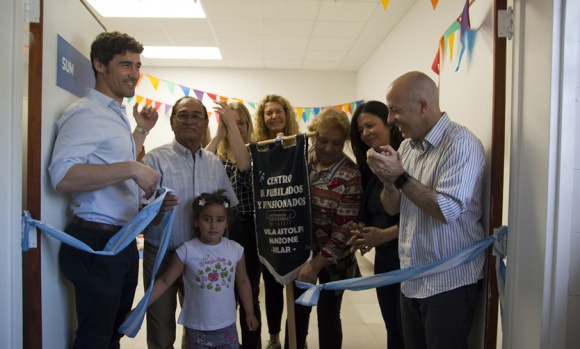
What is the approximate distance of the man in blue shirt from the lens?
1409mm

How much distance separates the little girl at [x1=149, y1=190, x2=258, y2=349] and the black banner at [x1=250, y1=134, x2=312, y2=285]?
0.77 feet

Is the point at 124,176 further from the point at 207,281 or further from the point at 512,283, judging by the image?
the point at 512,283

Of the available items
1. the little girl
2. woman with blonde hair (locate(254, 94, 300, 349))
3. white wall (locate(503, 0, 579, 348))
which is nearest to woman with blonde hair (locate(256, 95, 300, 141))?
woman with blonde hair (locate(254, 94, 300, 349))

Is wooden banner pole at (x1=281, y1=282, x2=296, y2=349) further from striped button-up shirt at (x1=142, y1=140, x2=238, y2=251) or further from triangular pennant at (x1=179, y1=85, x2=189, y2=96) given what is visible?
triangular pennant at (x1=179, y1=85, x2=189, y2=96)

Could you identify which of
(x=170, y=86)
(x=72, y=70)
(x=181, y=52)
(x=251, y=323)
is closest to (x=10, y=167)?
(x=72, y=70)

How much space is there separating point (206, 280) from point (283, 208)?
500 millimetres

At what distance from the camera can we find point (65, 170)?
1376 mm

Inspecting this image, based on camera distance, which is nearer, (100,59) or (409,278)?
(409,278)

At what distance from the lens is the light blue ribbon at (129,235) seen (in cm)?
139

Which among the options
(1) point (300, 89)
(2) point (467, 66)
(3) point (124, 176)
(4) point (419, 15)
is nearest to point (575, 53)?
(2) point (467, 66)

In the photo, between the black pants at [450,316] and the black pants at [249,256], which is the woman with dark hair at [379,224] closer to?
the black pants at [450,316]

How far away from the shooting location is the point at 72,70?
1.69 m

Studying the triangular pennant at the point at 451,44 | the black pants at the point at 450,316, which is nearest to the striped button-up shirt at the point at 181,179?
the black pants at the point at 450,316

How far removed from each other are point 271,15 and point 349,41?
4.35ft
